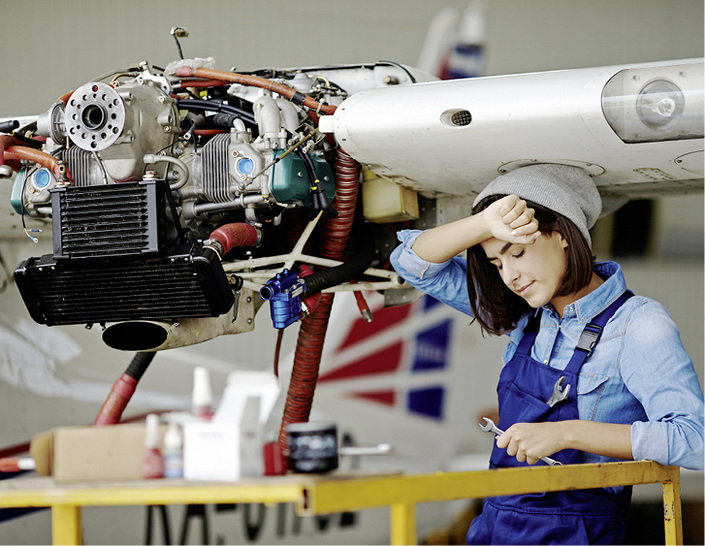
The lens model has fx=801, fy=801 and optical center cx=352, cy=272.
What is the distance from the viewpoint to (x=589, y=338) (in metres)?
2.09

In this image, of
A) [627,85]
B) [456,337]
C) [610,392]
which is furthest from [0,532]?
[627,85]

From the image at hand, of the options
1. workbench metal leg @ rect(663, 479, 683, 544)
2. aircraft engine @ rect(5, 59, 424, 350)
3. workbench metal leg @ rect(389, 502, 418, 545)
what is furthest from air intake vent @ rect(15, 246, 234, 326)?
workbench metal leg @ rect(663, 479, 683, 544)

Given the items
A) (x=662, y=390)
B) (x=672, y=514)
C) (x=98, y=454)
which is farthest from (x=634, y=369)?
(x=98, y=454)

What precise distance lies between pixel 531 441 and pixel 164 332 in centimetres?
120

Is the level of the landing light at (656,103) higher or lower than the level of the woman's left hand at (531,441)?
higher

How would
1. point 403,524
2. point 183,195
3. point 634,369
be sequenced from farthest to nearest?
point 183,195 < point 634,369 < point 403,524

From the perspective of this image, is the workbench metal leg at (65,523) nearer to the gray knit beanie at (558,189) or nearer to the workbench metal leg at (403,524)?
the workbench metal leg at (403,524)

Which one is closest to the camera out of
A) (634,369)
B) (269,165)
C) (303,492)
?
(303,492)

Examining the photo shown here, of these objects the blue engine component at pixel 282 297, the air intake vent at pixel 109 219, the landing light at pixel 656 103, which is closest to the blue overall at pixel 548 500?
the landing light at pixel 656 103

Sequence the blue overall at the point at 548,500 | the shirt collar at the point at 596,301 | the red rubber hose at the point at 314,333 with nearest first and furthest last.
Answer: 1. the blue overall at the point at 548,500
2. the shirt collar at the point at 596,301
3. the red rubber hose at the point at 314,333

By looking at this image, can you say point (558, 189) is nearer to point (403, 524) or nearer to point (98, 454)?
point (403, 524)

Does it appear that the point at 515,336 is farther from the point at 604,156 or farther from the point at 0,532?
the point at 0,532

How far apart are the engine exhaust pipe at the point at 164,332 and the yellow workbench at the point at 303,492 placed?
1.08 metres

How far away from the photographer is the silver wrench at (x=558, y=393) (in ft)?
6.72
